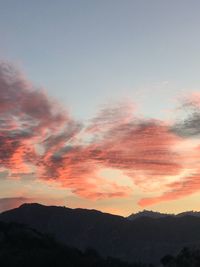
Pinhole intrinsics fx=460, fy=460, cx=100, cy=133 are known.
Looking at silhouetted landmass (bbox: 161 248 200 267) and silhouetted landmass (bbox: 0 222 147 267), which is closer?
silhouetted landmass (bbox: 0 222 147 267)

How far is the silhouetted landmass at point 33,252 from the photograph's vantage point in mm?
114900

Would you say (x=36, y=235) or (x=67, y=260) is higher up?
(x=36, y=235)

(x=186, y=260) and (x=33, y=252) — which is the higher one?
(x=33, y=252)

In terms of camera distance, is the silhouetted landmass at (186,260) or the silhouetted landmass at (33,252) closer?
the silhouetted landmass at (33,252)

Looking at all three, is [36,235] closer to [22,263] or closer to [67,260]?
[67,260]

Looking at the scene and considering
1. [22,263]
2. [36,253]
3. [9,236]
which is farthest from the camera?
[9,236]

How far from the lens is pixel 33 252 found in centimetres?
12469

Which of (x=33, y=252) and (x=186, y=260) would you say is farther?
(x=33, y=252)

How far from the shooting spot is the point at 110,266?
140000mm

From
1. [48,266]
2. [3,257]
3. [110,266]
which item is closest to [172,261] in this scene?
[110,266]

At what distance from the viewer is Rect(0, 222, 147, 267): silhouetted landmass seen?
115 metres

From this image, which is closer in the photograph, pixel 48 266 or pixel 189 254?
pixel 48 266

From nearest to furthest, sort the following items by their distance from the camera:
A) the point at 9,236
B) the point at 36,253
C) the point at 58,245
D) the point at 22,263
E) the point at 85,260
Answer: the point at 22,263
the point at 36,253
the point at 85,260
the point at 9,236
the point at 58,245

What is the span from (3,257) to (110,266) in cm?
3854
